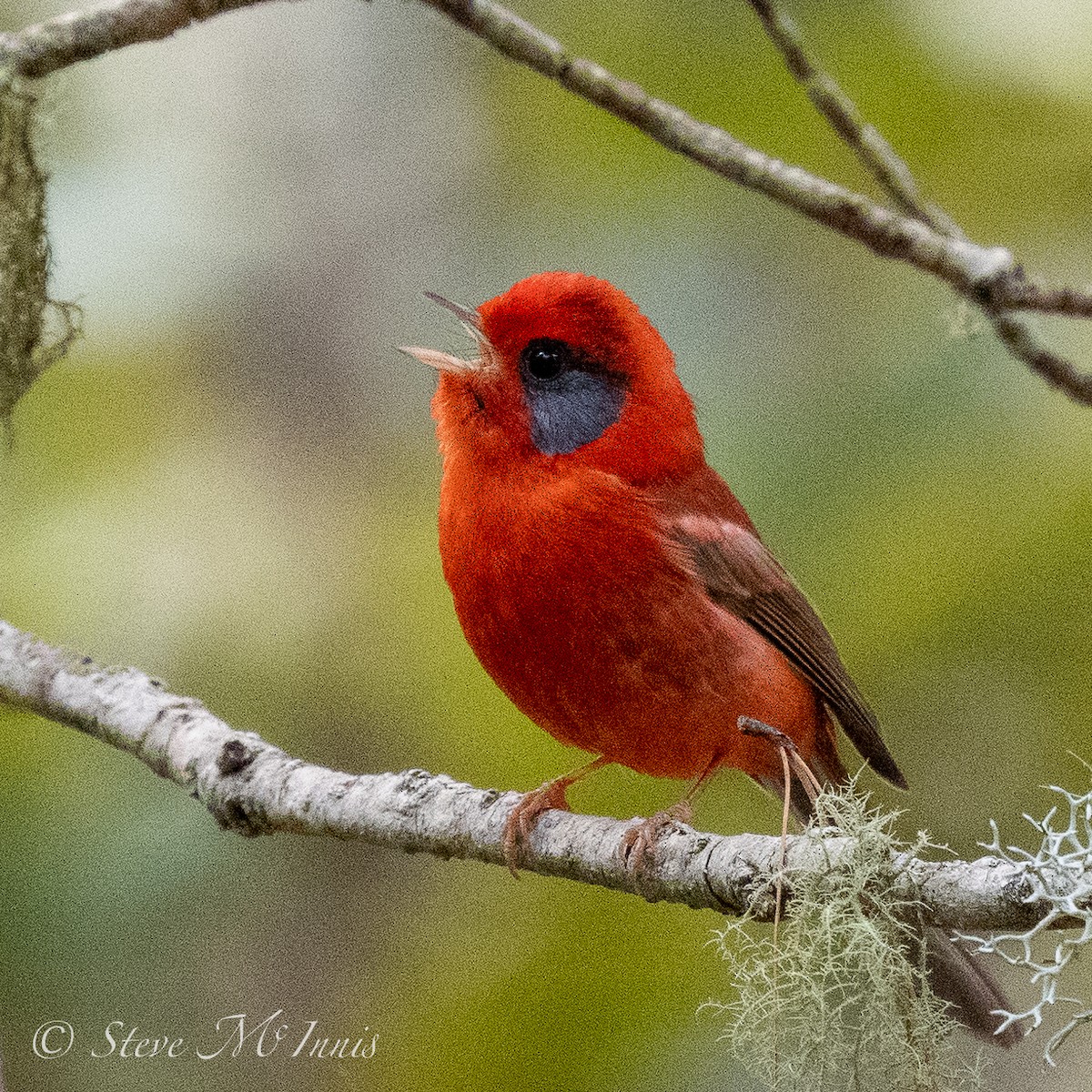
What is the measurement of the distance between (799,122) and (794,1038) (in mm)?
2054

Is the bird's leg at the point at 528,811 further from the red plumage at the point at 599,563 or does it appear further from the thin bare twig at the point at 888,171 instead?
the thin bare twig at the point at 888,171

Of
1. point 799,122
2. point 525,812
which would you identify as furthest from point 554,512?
point 799,122

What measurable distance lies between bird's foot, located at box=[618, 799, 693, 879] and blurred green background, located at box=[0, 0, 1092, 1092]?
0.65m

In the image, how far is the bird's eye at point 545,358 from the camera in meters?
2.70

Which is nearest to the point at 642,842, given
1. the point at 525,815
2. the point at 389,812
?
the point at 525,815

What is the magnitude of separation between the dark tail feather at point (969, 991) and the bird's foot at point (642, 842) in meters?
0.42

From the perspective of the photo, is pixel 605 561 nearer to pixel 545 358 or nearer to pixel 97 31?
pixel 545 358

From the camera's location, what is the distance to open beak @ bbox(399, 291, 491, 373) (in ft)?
8.75

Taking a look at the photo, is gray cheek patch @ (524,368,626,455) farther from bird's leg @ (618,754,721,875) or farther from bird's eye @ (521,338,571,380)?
bird's leg @ (618,754,721,875)

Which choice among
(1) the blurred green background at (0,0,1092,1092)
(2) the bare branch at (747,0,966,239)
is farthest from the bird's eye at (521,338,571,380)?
(2) the bare branch at (747,0,966,239)

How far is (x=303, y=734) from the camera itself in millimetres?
3254

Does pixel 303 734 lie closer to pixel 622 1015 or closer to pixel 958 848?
pixel 622 1015

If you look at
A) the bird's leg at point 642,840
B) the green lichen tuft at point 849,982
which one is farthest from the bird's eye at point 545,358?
the green lichen tuft at point 849,982

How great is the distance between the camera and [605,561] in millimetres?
2578
